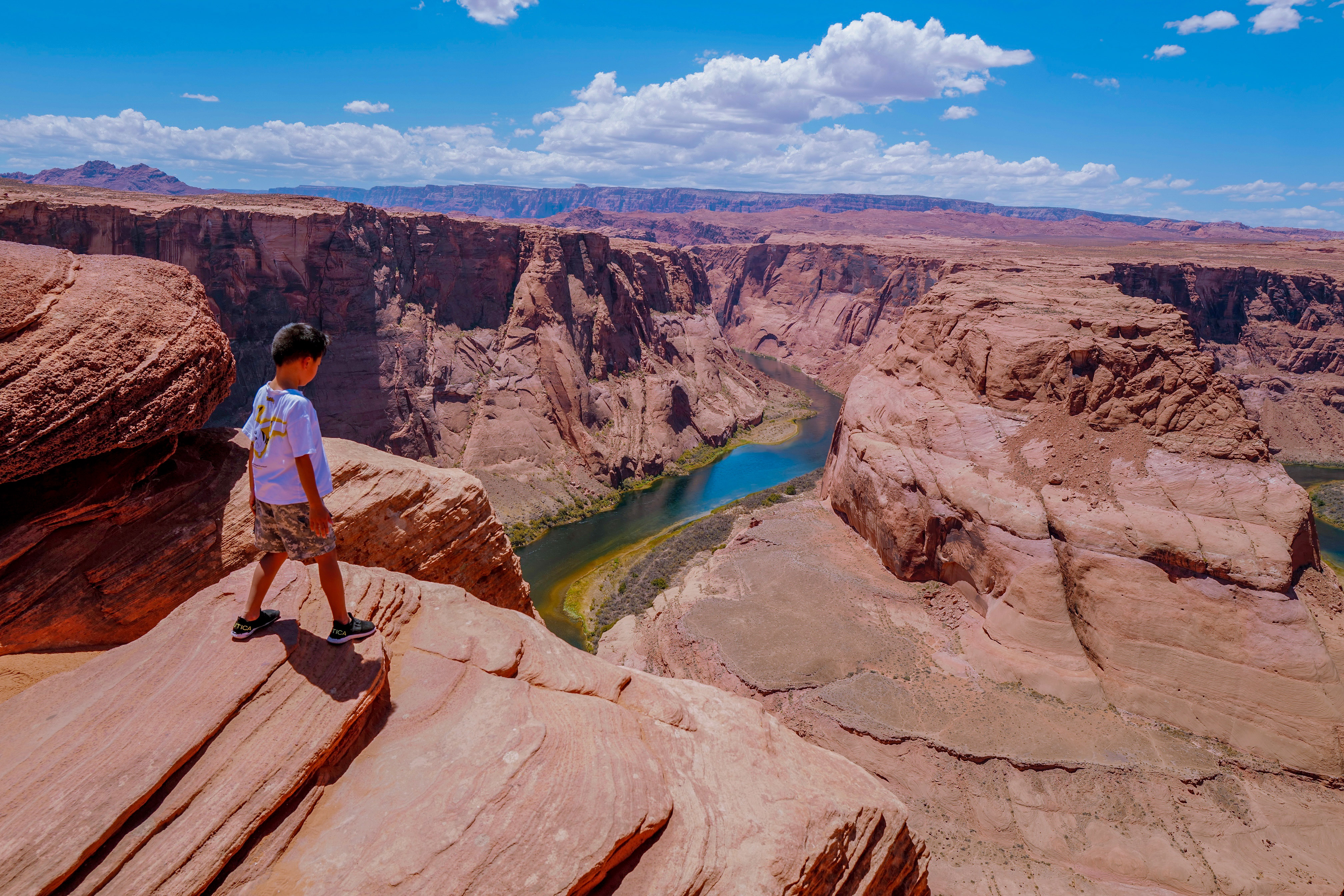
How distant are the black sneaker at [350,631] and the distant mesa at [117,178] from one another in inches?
8468

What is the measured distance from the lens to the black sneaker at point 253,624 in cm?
710

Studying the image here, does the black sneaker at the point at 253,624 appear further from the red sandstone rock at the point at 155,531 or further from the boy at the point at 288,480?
the red sandstone rock at the point at 155,531

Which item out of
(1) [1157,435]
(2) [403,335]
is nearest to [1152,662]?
(1) [1157,435]

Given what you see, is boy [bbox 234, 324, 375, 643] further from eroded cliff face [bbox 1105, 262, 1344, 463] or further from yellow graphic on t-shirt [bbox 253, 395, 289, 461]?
eroded cliff face [bbox 1105, 262, 1344, 463]

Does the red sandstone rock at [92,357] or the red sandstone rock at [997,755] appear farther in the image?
the red sandstone rock at [997,755]

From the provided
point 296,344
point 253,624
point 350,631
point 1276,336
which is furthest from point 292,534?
point 1276,336

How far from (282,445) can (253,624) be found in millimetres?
2051

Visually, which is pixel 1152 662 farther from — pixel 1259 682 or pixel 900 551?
pixel 900 551

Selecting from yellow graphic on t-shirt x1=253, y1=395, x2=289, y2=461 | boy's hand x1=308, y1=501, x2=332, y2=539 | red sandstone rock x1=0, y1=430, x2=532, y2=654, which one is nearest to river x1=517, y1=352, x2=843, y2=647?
red sandstone rock x1=0, y1=430, x2=532, y2=654

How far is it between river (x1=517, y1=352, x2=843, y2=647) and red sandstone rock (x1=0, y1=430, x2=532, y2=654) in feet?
76.2

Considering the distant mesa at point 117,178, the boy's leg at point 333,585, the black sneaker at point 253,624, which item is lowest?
the black sneaker at point 253,624

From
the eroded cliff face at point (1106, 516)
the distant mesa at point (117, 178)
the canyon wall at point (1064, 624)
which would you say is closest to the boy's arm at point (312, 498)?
the canyon wall at point (1064, 624)

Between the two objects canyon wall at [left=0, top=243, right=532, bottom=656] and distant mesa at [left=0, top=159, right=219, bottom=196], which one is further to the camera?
distant mesa at [left=0, top=159, right=219, bottom=196]

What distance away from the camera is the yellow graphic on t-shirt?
6.86m
